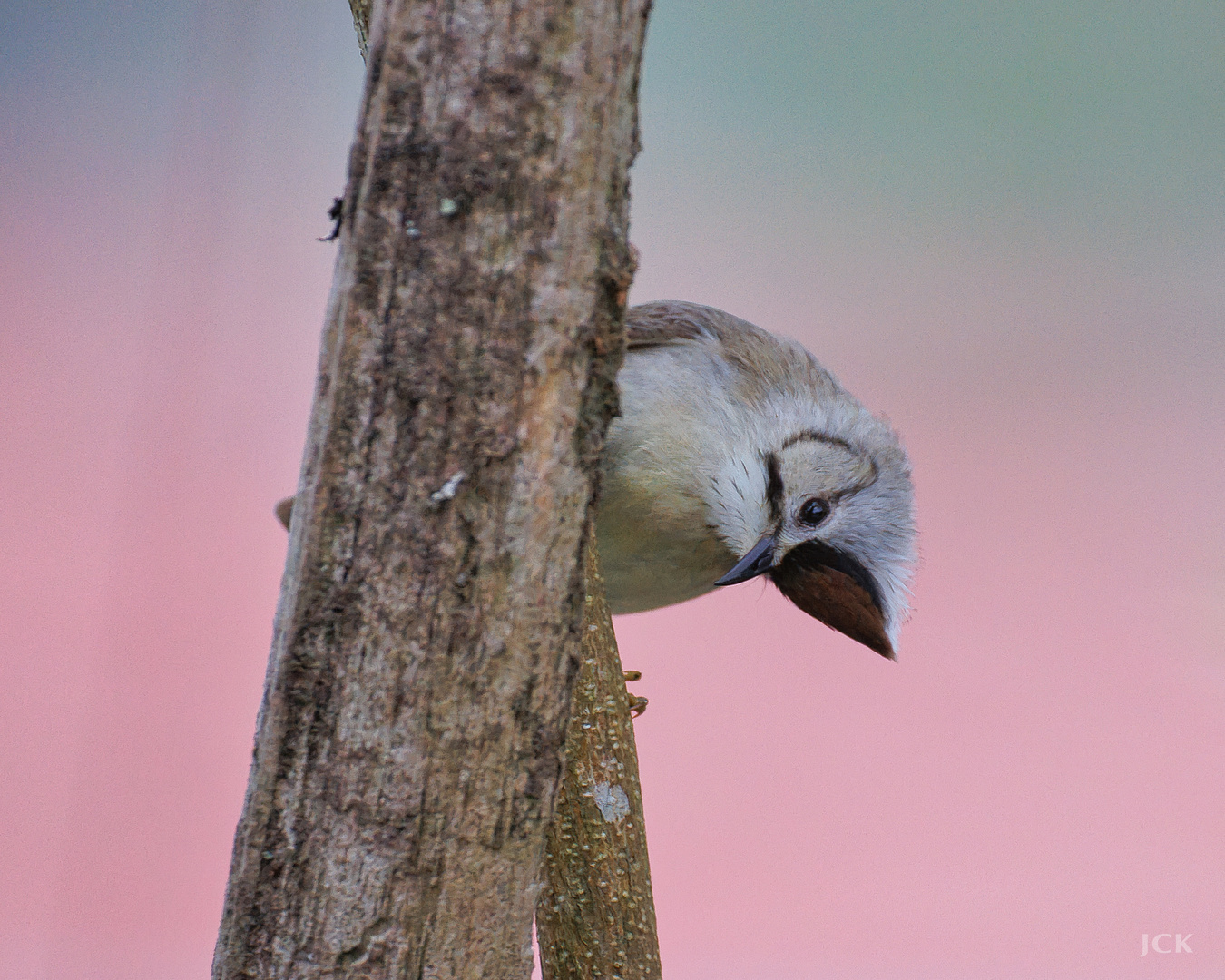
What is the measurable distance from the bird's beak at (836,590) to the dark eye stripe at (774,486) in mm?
81

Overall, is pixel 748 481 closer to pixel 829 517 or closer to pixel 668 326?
pixel 829 517

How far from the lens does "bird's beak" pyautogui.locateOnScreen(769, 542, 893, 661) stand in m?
1.58

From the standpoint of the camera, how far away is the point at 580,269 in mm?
728

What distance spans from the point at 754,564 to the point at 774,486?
0.41 feet

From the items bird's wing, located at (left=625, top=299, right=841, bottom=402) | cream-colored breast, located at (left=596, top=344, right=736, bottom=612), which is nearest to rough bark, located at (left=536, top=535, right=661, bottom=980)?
cream-colored breast, located at (left=596, top=344, right=736, bottom=612)

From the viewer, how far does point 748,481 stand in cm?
148

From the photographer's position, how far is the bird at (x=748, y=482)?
1474 millimetres

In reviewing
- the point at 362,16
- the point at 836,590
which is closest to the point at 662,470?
the point at 836,590

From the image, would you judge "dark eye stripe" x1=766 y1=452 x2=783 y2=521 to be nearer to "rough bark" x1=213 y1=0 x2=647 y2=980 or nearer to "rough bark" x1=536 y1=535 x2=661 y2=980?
"rough bark" x1=536 y1=535 x2=661 y2=980

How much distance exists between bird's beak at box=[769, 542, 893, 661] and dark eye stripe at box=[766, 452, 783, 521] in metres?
0.08

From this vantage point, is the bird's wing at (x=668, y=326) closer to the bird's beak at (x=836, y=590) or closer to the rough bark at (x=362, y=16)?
the bird's beak at (x=836, y=590)

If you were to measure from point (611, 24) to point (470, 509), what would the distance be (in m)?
0.36

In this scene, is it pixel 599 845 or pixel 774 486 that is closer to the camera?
pixel 599 845

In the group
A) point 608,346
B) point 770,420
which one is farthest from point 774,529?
point 608,346
